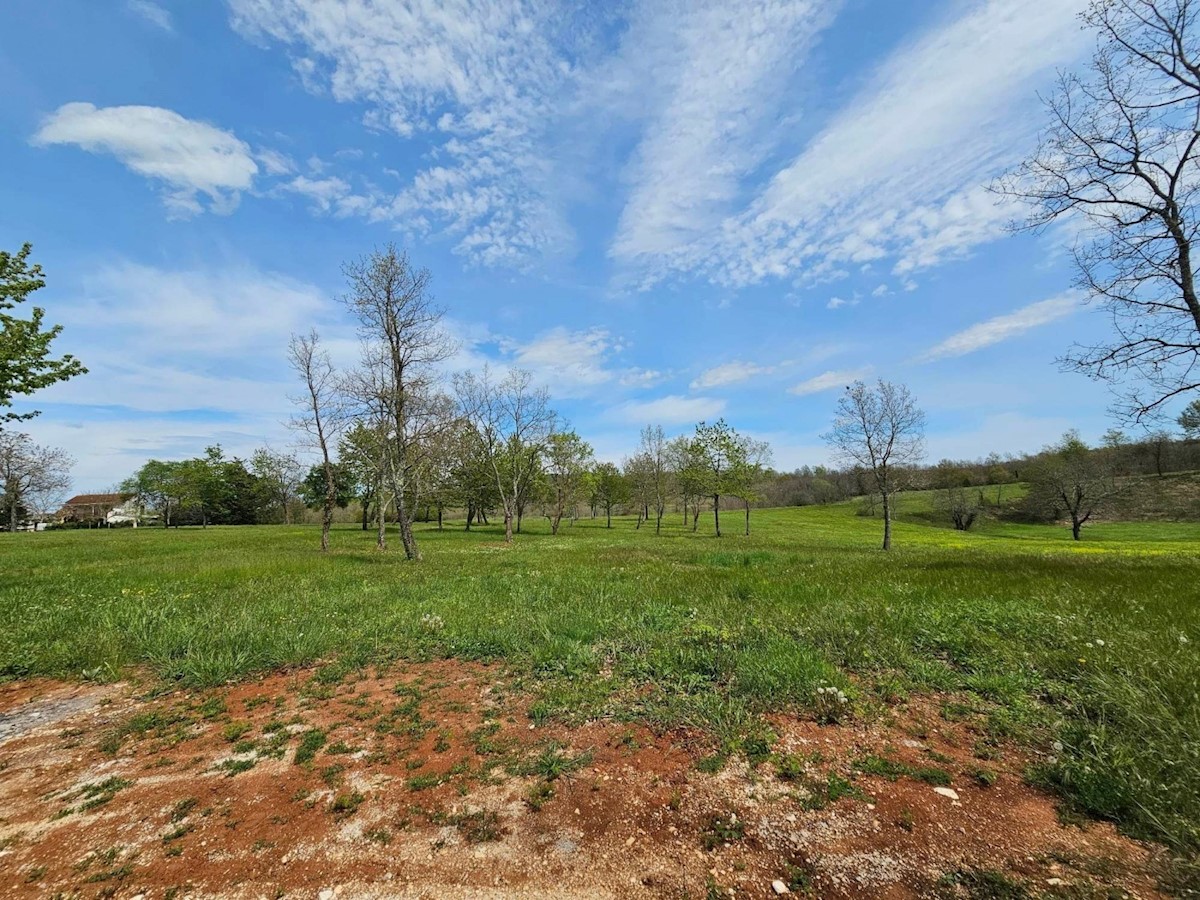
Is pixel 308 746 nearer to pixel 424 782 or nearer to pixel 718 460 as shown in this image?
pixel 424 782

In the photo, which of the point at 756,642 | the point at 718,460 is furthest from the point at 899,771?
the point at 718,460

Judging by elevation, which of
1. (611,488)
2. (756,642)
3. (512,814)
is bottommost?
(512,814)

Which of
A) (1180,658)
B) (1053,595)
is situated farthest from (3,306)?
(1053,595)

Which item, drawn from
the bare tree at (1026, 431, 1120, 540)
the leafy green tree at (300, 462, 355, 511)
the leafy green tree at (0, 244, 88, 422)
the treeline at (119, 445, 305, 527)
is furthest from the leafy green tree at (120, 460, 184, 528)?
the bare tree at (1026, 431, 1120, 540)

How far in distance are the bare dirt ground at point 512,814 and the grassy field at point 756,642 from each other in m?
0.46

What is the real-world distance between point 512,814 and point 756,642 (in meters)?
4.38

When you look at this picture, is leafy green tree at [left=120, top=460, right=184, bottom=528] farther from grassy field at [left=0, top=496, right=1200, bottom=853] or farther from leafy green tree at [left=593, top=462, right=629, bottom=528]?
grassy field at [left=0, top=496, right=1200, bottom=853]

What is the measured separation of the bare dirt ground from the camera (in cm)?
299

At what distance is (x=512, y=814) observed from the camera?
370 centimetres

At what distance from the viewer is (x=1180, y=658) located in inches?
206

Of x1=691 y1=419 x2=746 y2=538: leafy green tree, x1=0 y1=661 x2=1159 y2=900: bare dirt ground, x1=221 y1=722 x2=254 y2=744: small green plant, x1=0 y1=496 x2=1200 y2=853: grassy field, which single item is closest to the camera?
x1=0 y1=661 x2=1159 y2=900: bare dirt ground

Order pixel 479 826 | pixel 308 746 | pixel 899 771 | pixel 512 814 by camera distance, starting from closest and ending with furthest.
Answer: pixel 479 826
pixel 512 814
pixel 899 771
pixel 308 746

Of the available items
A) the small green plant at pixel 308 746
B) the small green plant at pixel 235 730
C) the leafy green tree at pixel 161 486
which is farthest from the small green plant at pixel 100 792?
the leafy green tree at pixel 161 486

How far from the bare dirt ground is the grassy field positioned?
1.50ft
